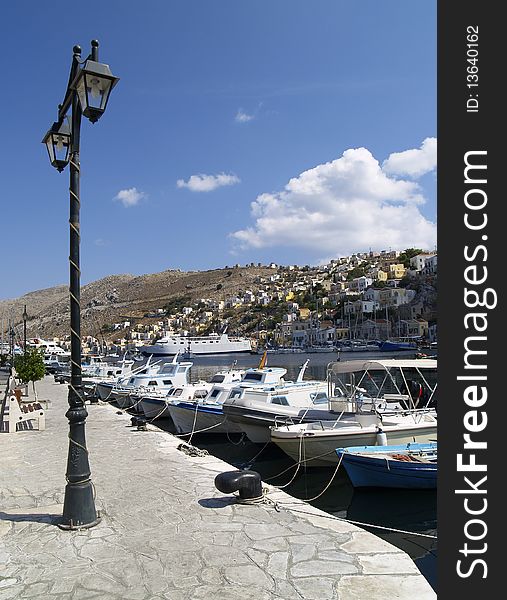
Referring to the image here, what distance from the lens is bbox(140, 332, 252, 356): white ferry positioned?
133 metres

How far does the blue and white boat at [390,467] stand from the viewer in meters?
10.9

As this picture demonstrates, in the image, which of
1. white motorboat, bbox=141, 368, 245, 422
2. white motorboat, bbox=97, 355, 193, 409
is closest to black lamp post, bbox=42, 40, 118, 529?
white motorboat, bbox=141, 368, 245, 422

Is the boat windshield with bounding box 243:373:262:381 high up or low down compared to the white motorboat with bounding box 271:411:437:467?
up

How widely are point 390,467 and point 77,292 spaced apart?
24.1ft

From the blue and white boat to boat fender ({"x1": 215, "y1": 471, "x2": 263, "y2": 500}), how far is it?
4.40 m

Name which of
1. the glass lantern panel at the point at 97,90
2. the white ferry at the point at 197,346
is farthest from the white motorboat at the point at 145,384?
the white ferry at the point at 197,346

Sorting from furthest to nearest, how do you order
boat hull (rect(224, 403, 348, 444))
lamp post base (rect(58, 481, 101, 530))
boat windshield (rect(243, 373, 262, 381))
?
boat windshield (rect(243, 373, 262, 381))
boat hull (rect(224, 403, 348, 444))
lamp post base (rect(58, 481, 101, 530))

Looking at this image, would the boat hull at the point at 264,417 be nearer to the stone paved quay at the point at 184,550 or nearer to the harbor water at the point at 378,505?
the harbor water at the point at 378,505

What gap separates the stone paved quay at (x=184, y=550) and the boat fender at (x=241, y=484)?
0.21 meters

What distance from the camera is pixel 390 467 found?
35.8 ft

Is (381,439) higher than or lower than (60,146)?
lower

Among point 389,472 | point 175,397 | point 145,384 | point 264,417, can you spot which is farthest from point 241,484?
point 145,384

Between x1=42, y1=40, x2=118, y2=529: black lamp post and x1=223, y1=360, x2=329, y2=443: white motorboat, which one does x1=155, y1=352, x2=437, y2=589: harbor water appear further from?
x1=42, y1=40, x2=118, y2=529: black lamp post

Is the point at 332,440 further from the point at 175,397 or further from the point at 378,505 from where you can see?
the point at 175,397
